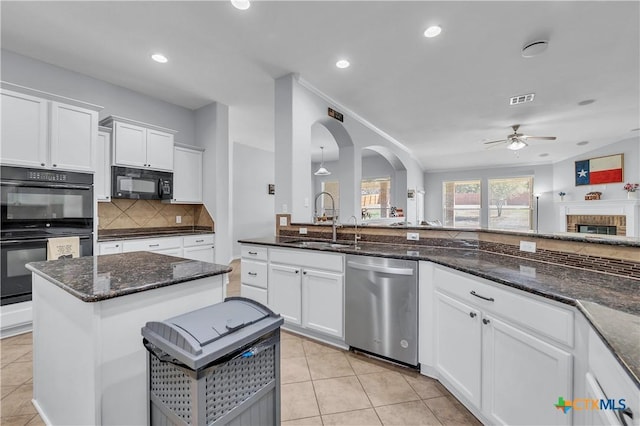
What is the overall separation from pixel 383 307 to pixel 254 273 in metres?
1.40

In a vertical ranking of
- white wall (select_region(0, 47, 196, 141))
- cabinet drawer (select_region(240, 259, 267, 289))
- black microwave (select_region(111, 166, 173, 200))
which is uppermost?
white wall (select_region(0, 47, 196, 141))

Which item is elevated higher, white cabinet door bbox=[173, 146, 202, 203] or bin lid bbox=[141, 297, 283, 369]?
white cabinet door bbox=[173, 146, 202, 203]

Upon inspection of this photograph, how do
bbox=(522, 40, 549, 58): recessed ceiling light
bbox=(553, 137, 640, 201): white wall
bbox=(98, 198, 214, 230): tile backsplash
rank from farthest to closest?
bbox=(553, 137, 640, 201): white wall
bbox=(98, 198, 214, 230): tile backsplash
bbox=(522, 40, 549, 58): recessed ceiling light

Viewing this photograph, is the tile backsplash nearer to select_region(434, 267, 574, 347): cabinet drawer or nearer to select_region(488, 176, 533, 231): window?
select_region(434, 267, 574, 347): cabinet drawer

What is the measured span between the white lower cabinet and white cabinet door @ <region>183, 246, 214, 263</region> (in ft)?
11.3

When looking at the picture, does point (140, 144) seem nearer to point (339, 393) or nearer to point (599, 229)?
point (339, 393)

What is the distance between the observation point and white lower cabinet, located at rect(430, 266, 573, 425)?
43.9 inches

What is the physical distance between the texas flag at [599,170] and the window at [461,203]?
97.8 inches

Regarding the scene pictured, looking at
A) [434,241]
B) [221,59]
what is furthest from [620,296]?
[221,59]

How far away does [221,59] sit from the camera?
3.02 m

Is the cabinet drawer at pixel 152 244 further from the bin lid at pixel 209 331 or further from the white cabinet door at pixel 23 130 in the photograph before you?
the bin lid at pixel 209 331

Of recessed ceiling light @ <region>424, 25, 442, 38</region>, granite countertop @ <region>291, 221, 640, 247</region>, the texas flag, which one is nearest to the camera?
granite countertop @ <region>291, 221, 640, 247</region>

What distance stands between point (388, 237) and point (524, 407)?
5.45 feet

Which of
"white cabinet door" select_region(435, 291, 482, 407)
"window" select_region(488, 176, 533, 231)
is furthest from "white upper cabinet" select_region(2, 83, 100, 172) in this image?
"window" select_region(488, 176, 533, 231)
